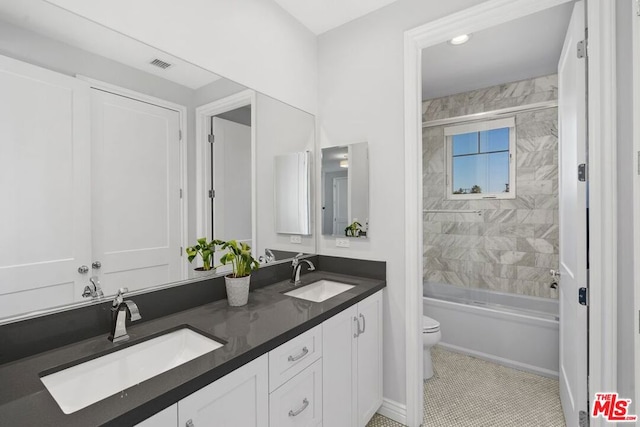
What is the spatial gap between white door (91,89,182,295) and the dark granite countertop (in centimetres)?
24

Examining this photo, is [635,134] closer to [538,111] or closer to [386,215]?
[386,215]

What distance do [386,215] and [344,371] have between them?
3.13 feet

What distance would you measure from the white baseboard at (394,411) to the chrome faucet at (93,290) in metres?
1.75

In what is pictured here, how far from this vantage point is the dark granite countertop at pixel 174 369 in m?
0.69

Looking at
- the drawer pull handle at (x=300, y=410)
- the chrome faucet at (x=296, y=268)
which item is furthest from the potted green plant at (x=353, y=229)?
the drawer pull handle at (x=300, y=410)

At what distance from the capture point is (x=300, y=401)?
1233 millimetres

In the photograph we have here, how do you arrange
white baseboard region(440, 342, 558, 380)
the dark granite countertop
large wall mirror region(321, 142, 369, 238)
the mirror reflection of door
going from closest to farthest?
the dark granite countertop, the mirror reflection of door, large wall mirror region(321, 142, 369, 238), white baseboard region(440, 342, 558, 380)

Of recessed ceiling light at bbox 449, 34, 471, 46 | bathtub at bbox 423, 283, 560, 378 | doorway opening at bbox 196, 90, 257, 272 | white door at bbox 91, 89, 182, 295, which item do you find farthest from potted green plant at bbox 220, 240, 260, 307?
recessed ceiling light at bbox 449, 34, 471, 46

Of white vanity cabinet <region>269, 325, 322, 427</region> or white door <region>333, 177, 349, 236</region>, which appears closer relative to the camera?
white vanity cabinet <region>269, 325, 322, 427</region>

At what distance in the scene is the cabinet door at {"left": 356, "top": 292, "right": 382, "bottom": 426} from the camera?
65.9 inches

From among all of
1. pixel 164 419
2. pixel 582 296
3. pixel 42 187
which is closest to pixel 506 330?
pixel 582 296

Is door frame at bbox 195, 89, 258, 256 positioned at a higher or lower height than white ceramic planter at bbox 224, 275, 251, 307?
higher

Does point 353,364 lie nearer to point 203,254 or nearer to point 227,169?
point 203,254

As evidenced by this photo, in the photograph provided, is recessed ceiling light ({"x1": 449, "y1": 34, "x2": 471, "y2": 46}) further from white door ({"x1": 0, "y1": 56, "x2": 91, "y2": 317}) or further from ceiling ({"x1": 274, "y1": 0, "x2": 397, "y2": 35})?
white door ({"x1": 0, "y1": 56, "x2": 91, "y2": 317})
